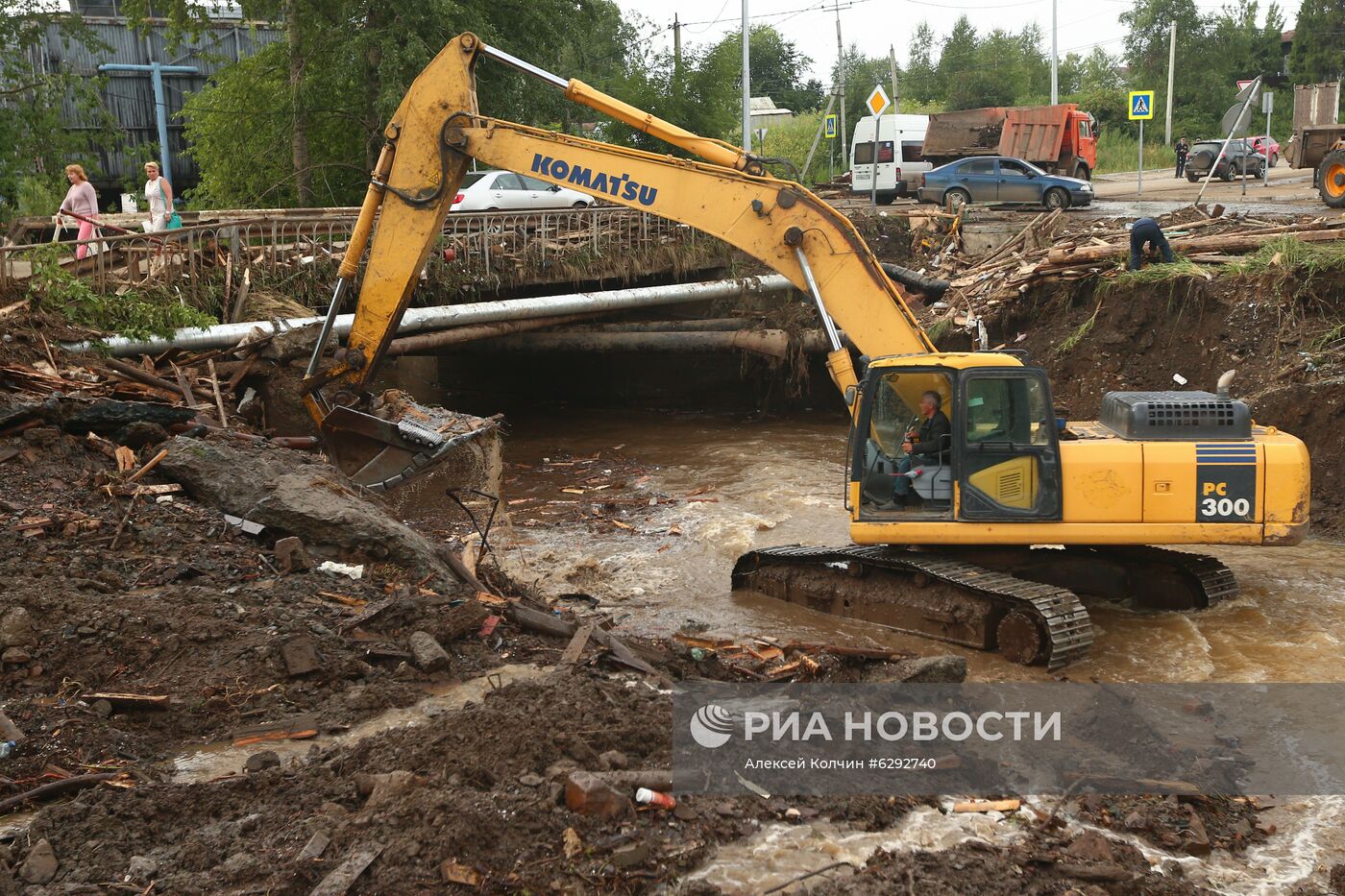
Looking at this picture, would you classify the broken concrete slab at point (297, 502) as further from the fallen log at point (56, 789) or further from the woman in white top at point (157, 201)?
the woman in white top at point (157, 201)

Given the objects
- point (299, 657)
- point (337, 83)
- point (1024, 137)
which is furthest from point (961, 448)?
point (1024, 137)

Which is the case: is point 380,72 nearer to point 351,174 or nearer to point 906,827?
point 351,174

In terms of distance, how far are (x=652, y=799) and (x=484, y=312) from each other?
11098 millimetres

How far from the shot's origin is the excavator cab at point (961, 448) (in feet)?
28.6

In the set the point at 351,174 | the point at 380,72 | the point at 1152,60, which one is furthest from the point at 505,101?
the point at 1152,60

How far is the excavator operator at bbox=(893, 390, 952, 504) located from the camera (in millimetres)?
8969

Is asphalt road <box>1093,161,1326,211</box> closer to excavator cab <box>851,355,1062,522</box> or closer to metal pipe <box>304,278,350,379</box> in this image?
excavator cab <box>851,355,1062,522</box>

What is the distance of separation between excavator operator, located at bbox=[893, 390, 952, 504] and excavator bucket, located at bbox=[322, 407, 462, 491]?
455 centimetres

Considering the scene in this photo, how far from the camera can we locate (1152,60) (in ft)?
195

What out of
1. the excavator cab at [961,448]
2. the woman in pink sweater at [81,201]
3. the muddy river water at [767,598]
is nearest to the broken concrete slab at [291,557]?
the muddy river water at [767,598]

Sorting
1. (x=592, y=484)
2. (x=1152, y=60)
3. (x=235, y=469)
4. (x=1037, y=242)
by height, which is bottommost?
(x=592, y=484)

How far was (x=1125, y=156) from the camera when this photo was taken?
1774 inches

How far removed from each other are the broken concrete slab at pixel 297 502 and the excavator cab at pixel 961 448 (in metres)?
3.34

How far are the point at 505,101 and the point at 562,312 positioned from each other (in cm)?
823
